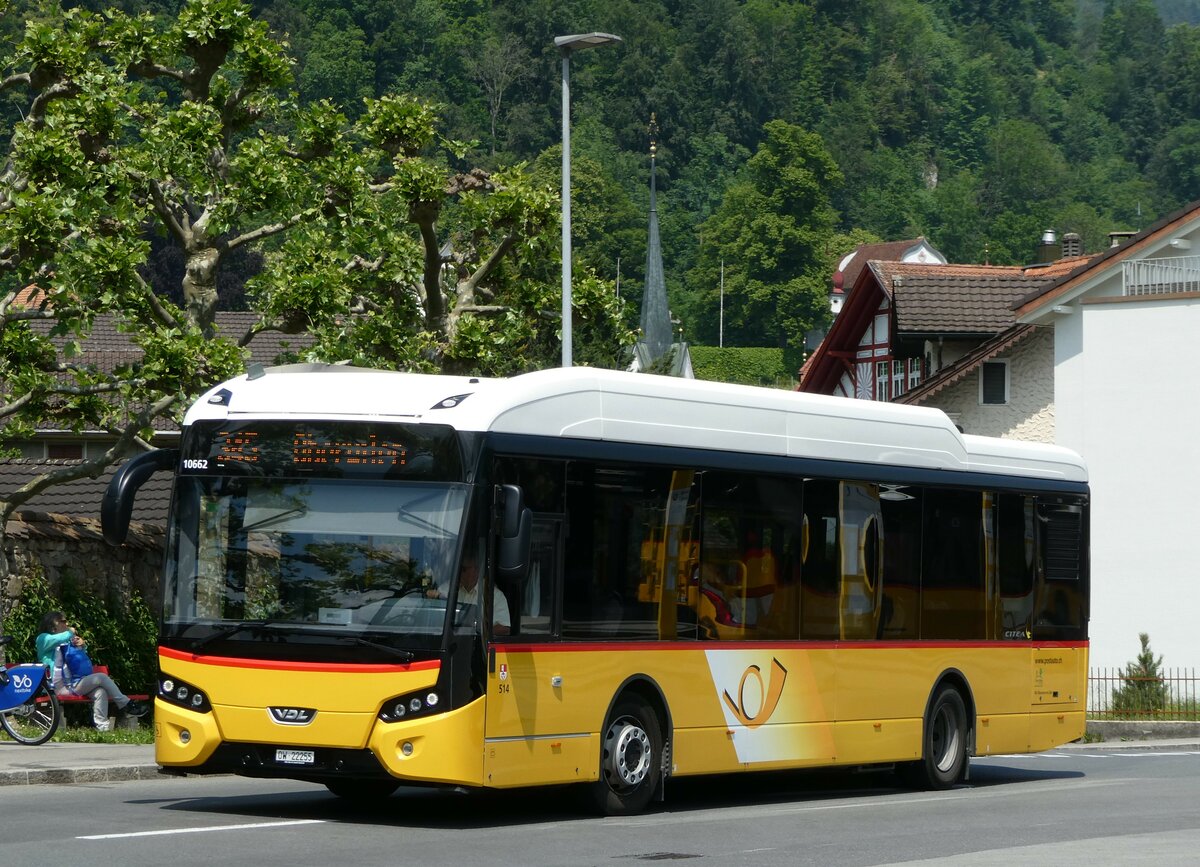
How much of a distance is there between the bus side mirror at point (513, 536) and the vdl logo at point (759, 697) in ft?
9.46

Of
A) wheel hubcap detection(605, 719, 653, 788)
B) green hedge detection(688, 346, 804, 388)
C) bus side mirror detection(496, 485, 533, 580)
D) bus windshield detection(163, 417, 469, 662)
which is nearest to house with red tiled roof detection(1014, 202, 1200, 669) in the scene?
wheel hubcap detection(605, 719, 653, 788)

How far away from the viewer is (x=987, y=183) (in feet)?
607

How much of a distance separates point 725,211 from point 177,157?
4767 inches

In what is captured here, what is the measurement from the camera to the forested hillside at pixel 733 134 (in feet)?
461

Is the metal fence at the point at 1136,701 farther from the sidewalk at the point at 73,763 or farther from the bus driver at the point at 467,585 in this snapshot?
the bus driver at the point at 467,585

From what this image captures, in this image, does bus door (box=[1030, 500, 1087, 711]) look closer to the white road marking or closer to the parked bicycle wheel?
the white road marking

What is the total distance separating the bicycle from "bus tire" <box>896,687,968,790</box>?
25.4 ft

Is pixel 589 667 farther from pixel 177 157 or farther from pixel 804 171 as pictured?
pixel 804 171

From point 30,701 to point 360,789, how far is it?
5.58 m

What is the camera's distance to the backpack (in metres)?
21.3

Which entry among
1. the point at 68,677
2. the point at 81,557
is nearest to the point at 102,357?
the point at 81,557

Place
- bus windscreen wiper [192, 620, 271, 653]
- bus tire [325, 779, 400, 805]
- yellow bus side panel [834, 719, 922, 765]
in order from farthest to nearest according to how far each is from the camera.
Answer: yellow bus side panel [834, 719, 922, 765] → bus tire [325, 779, 400, 805] → bus windscreen wiper [192, 620, 271, 653]

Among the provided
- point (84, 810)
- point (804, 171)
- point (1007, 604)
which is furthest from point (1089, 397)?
point (804, 171)

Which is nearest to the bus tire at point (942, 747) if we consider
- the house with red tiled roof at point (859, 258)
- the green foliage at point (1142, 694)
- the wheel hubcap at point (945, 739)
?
the wheel hubcap at point (945, 739)
